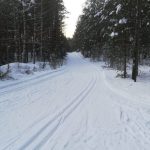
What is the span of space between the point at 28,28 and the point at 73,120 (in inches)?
1100

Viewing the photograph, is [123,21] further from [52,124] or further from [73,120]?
[52,124]

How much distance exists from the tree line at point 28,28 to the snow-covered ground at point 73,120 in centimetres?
1368

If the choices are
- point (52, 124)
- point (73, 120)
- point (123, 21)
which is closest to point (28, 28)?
point (123, 21)

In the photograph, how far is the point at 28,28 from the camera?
113ft

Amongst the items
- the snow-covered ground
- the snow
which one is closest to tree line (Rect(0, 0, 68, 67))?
the snow

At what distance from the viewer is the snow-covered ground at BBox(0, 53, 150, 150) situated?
6160mm

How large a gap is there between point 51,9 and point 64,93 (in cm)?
2608

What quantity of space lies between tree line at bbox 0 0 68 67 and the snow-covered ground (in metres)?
13.7

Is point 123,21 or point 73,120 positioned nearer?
point 73,120

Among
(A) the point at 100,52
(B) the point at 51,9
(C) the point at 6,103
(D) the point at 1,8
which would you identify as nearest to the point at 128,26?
(C) the point at 6,103

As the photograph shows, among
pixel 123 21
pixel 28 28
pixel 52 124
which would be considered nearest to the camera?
pixel 52 124

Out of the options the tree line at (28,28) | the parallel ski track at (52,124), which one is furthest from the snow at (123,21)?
the parallel ski track at (52,124)

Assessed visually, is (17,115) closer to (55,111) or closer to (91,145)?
(55,111)

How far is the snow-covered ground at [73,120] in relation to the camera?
616cm
